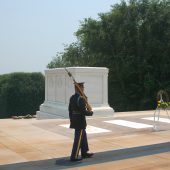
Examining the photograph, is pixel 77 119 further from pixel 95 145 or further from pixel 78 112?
pixel 95 145

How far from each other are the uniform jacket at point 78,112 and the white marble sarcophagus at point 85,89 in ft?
24.4

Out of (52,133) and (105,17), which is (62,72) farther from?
(105,17)

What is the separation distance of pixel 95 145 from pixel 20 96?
83.4 ft

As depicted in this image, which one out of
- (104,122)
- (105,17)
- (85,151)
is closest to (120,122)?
(104,122)

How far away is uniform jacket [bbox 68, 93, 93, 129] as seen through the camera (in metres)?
8.14

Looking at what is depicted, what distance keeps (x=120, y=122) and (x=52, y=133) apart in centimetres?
331

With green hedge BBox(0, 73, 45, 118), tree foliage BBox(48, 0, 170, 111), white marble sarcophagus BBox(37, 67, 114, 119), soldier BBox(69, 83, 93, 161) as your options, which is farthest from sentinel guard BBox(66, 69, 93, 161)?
green hedge BBox(0, 73, 45, 118)

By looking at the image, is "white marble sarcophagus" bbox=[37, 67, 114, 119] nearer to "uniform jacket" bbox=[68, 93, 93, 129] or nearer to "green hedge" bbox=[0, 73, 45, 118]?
"uniform jacket" bbox=[68, 93, 93, 129]

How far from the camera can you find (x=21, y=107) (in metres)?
34.5

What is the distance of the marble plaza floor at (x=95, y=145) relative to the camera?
311 inches

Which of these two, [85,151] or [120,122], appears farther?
[120,122]

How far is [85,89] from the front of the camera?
16156 millimetres

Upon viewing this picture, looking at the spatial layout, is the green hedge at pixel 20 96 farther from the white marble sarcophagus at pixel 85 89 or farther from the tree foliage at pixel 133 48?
the white marble sarcophagus at pixel 85 89

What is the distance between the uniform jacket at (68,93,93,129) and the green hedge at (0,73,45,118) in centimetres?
2624
